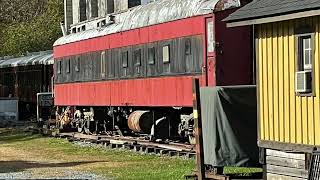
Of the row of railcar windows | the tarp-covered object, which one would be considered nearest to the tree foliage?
the row of railcar windows

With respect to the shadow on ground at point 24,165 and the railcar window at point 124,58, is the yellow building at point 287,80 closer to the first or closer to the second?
the shadow on ground at point 24,165

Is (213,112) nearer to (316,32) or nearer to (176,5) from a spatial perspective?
(316,32)

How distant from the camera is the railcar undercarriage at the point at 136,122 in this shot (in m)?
23.5

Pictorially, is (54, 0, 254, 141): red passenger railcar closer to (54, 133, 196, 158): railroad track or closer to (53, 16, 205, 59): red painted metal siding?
(53, 16, 205, 59): red painted metal siding

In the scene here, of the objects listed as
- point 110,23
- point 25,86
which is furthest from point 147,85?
point 25,86

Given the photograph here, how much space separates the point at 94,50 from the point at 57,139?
A: 4522mm

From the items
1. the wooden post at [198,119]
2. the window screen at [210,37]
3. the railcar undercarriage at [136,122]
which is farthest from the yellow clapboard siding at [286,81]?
the railcar undercarriage at [136,122]

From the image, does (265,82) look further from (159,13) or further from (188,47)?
(159,13)

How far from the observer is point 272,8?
13555 mm

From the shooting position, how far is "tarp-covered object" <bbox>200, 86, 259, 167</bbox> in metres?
15.1

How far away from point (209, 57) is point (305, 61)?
7.54 metres

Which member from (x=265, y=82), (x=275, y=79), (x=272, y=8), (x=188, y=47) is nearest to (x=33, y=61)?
(x=188, y=47)

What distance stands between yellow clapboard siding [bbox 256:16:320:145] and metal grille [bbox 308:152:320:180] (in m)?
0.65

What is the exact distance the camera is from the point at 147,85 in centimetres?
2500
